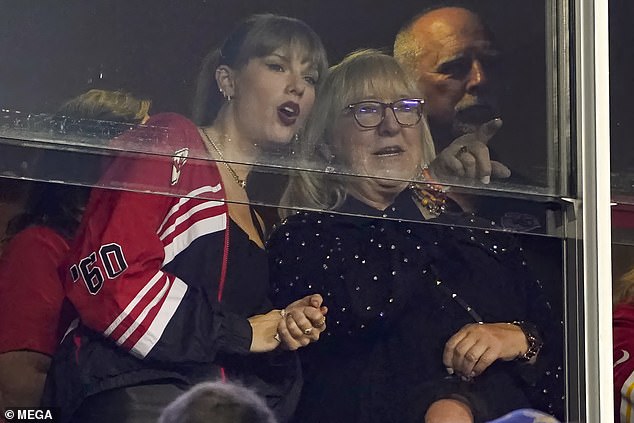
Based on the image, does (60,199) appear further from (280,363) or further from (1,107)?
(280,363)

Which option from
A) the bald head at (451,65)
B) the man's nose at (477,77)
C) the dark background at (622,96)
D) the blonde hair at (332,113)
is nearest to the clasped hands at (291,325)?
the blonde hair at (332,113)

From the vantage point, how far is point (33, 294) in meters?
1.67

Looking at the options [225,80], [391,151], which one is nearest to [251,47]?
[225,80]

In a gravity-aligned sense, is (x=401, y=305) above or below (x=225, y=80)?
below

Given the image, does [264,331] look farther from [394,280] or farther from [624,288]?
[624,288]

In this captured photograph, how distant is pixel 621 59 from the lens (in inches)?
78.7

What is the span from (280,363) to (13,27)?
693mm

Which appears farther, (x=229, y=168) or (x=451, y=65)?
(x=451, y=65)

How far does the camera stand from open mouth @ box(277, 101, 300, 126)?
5.93 ft

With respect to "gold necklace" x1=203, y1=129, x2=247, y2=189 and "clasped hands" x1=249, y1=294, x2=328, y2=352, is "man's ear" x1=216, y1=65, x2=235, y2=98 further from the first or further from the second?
"clasped hands" x1=249, y1=294, x2=328, y2=352

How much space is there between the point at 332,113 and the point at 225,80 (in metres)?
0.19

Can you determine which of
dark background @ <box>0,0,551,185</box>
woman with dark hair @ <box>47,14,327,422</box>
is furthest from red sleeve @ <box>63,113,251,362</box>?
dark background @ <box>0,0,551,185</box>

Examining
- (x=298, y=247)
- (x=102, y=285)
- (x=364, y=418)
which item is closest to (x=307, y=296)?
(x=298, y=247)

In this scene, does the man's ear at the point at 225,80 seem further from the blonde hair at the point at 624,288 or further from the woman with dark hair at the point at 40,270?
the blonde hair at the point at 624,288
